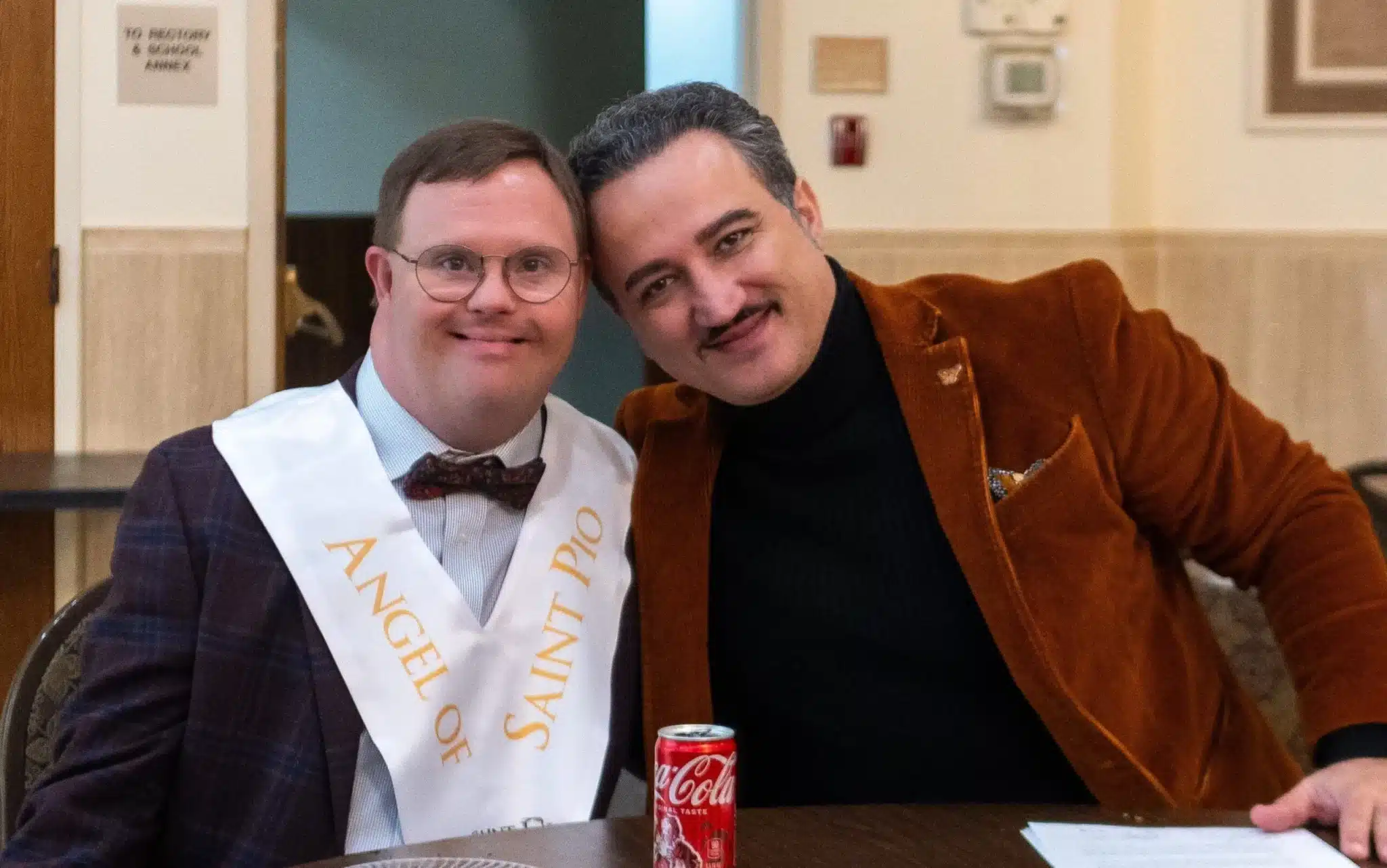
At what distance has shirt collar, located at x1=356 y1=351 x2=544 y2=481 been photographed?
157 centimetres

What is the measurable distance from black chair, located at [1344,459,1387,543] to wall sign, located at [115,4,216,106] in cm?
258

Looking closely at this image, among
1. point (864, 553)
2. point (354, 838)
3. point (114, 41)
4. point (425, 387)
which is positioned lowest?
point (354, 838)

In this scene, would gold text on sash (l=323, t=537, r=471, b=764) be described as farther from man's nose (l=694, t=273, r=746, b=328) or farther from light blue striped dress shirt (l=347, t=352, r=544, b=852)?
man's nose (l=694, t=273, r=746, b=328)

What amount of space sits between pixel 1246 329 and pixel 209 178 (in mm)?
2587

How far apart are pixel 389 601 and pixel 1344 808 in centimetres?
96

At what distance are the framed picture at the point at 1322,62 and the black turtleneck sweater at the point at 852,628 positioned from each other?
227 centimetres

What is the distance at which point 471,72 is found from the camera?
5043 mm

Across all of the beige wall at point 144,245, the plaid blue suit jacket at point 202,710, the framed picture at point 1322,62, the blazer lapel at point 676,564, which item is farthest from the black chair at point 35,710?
the framed picture at point 1322,62

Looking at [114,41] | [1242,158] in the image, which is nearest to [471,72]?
[114,41]

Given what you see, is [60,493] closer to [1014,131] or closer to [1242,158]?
[1014,131]

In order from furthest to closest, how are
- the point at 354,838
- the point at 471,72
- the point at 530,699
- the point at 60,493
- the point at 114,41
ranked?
the point at 471,72 → the point at 114,41 → the point at 60,493 → the point at 530,699 → the point at 354,838

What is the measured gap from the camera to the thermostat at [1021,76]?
3.44m

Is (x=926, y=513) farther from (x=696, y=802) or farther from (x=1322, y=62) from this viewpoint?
(x=1322, y=62)

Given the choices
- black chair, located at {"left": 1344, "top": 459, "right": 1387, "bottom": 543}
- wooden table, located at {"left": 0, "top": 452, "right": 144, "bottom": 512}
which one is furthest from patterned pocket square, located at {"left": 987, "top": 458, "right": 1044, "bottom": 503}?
wooden table, located at {"left": 0, "top": 452, "right": 144, "bottom": 512}
